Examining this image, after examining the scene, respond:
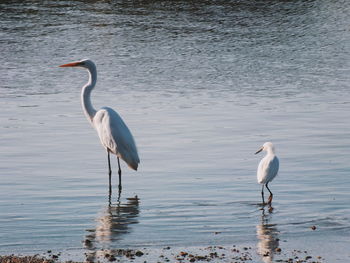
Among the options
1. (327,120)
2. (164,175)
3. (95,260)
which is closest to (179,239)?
(95,260)

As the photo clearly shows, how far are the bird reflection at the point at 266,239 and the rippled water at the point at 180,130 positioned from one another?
0.04 metres

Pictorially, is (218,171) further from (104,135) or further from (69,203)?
(69,203)

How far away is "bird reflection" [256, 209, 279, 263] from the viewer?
918cm

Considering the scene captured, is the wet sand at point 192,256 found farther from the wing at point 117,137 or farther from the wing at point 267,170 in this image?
the wing at point 117,137

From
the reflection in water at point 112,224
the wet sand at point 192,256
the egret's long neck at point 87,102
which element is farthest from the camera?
the egret's long neck at point 87,102

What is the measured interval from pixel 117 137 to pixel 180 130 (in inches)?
136

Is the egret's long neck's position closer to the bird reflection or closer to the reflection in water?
the reflection in water

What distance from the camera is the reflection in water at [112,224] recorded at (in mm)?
9741

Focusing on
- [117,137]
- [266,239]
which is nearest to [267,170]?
[266,239]

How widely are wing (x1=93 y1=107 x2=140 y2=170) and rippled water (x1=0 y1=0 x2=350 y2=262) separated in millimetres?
442

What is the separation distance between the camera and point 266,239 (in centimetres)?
994

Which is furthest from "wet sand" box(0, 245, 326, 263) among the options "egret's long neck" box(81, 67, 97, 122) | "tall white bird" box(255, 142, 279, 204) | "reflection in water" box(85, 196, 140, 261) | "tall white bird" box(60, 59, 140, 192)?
"egret's long neck" box(81, 67, 97, 122)

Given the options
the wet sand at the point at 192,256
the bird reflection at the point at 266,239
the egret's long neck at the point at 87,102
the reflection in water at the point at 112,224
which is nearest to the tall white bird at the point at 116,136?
the egret's long neck at the point at 87,102

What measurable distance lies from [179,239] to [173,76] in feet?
45.8
